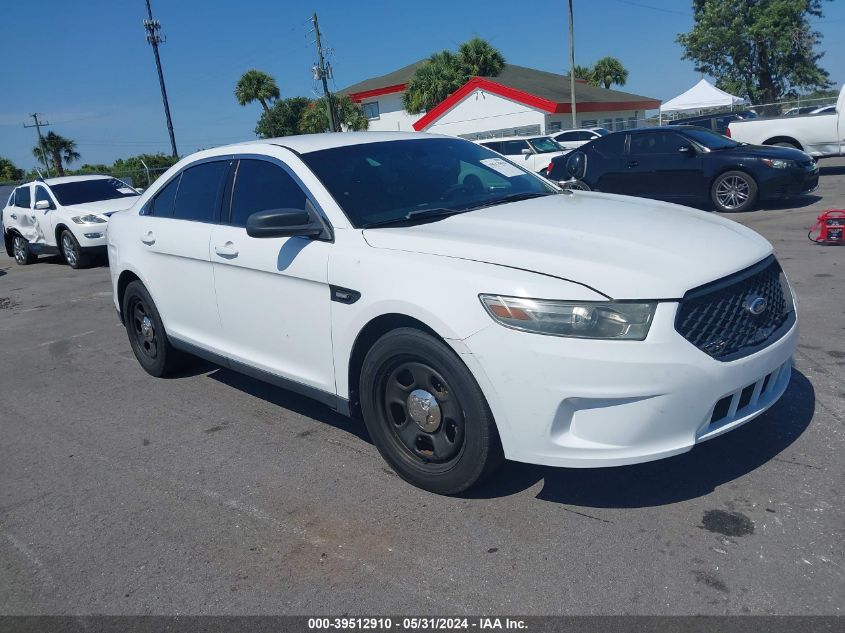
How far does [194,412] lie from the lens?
490cm

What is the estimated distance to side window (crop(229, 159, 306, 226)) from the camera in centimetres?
407

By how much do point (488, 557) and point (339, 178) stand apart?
215 cm

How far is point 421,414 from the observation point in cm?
334

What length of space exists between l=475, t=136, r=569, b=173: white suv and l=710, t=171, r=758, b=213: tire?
676cm

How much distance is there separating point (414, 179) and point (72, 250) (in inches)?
440

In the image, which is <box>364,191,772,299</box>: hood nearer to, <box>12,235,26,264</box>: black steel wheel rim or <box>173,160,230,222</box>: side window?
<box>173,160,230,222</box>: side window

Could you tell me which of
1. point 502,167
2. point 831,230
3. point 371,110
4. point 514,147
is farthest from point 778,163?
point 371,110

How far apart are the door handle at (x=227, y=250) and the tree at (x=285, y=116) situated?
53441mm

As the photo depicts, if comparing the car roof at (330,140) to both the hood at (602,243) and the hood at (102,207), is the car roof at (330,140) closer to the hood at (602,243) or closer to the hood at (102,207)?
the hood at (602,243)

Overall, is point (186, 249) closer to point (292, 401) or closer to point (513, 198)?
point (292, 401)

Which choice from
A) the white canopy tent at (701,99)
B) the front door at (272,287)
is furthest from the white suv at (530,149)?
the white canopy tent at (701,99)

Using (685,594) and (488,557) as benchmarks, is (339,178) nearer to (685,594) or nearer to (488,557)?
(488,557)

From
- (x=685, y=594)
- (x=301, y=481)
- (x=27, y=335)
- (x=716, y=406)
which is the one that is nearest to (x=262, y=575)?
(x=301, y=481)

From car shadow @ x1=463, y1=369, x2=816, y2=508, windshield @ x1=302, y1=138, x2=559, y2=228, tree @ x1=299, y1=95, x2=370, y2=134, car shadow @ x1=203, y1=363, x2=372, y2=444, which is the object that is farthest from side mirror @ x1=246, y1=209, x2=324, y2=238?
tree @ x1=299, y1=95, x2=370, y2=134
